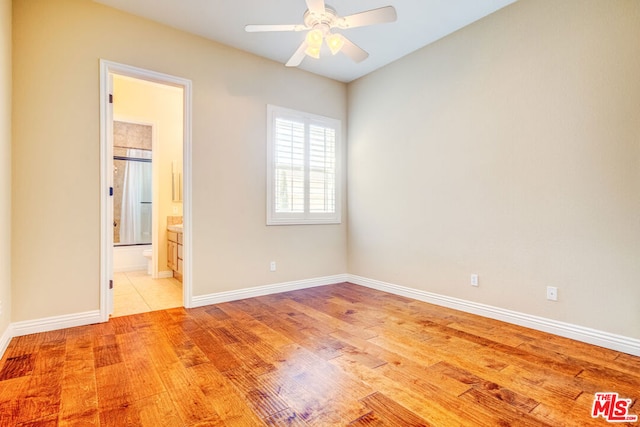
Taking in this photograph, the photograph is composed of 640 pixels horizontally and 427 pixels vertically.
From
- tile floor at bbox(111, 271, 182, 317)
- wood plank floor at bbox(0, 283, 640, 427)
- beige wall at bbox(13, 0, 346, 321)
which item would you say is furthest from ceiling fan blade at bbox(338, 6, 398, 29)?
tile floor at bbox(111, 271, 182, 317)

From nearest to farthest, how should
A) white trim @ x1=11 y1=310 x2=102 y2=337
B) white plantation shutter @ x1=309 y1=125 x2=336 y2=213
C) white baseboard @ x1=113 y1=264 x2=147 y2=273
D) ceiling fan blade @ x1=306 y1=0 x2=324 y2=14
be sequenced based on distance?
ceiling fan blade @ x1=306 y1=0 x2=324 y2=14 → white trim @ x1=11 y1=310 x2=102 y2=337 → white plantation shutter @ x1=309 y1=125 x2=336 y2=213 → white baseboard @ x1=113 y1=264 x2=147 y2=273

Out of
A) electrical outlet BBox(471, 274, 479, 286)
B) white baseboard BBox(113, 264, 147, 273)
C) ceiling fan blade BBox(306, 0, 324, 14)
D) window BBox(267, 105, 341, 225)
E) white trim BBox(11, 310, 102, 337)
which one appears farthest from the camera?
white baseboard BBox(113, 264, 147, 273)

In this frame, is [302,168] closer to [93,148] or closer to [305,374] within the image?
[93,148]

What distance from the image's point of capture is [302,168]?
425 cm

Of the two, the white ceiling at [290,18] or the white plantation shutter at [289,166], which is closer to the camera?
the white ceiling at [290,18]

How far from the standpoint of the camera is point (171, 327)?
2.83m

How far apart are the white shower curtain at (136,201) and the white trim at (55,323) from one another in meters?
3.35

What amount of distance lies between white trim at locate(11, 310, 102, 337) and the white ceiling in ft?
9.13

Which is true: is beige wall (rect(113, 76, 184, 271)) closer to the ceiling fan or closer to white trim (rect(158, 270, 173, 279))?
white trim (rect(158, 270, 173, 279))

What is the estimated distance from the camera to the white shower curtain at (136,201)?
5953mm

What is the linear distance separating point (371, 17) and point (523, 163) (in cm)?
182

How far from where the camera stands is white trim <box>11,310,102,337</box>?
2594 mm

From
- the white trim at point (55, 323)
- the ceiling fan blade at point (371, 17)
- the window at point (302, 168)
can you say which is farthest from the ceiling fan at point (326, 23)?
the white trim at point (55, 323)

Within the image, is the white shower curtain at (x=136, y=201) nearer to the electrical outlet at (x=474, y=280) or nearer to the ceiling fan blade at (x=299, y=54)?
the ceiling fan blade at (x=299, y=54)
